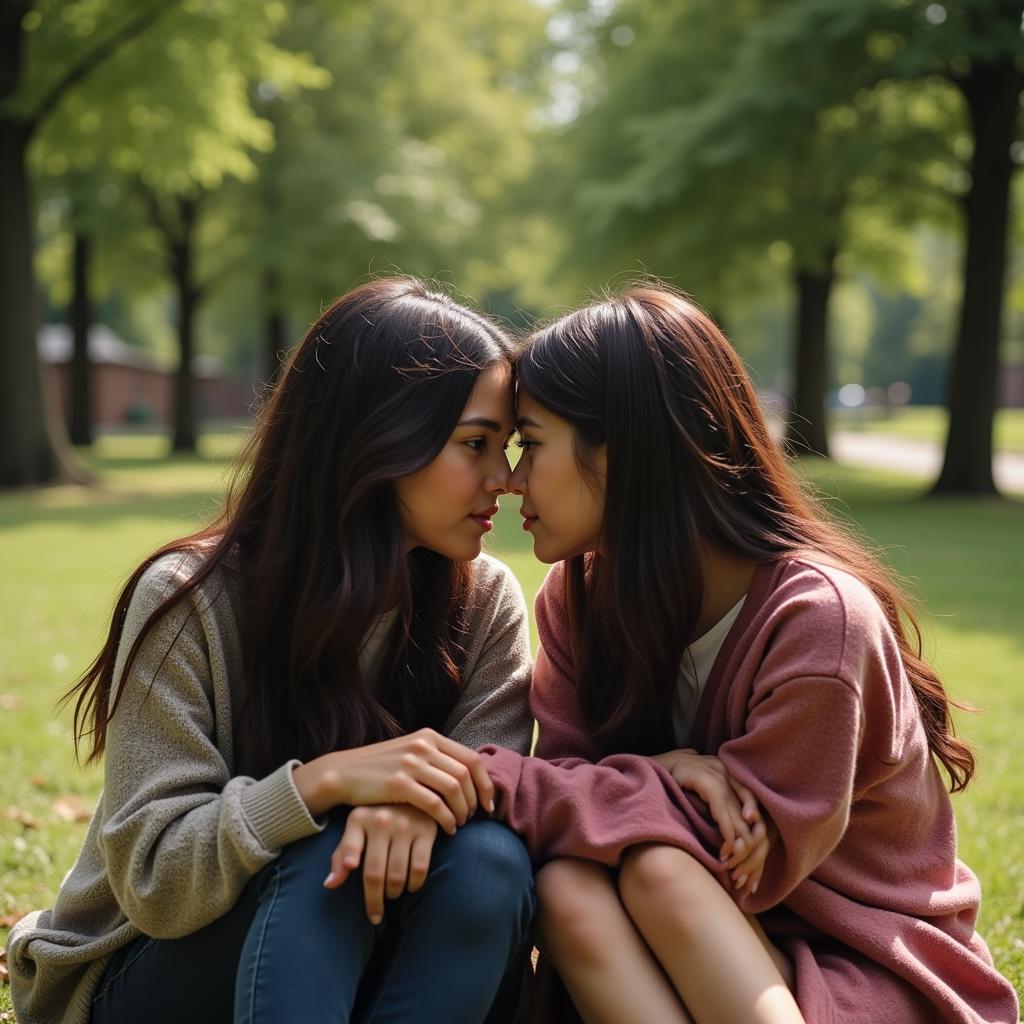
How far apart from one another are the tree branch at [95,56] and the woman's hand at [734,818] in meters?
14.2

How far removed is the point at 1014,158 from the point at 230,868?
16285 millimetres

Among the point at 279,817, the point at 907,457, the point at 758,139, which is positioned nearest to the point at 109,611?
the point at 279,817

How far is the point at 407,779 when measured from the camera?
224 cm

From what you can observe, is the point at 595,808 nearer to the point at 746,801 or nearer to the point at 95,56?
the point at 746,801

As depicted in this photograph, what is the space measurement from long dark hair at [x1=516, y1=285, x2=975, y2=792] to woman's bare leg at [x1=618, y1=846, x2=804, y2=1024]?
18.4 inches

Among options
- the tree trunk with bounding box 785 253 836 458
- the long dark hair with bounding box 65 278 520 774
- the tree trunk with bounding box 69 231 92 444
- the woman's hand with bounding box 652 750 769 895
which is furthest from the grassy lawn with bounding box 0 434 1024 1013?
the tree trunk with bounding box 69 231 92 444

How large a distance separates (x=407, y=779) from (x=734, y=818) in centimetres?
58

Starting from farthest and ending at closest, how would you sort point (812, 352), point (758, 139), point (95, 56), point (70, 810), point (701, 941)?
1. point (812, 352)
2. point (95, 56)
3. point (758, 139)
4. point (70, 810)
5. point (701, 941)

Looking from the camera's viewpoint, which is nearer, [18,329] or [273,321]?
[18,329]

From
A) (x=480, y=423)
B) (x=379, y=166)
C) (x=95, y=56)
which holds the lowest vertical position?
(x=480, y=423)

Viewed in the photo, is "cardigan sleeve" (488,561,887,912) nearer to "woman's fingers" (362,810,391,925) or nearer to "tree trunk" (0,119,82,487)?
"woman's fingers" (362,810,391,925)

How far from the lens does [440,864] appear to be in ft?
7.43

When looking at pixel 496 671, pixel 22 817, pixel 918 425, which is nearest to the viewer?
pixel 496 671

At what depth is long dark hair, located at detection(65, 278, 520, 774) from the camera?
2.57 metres
